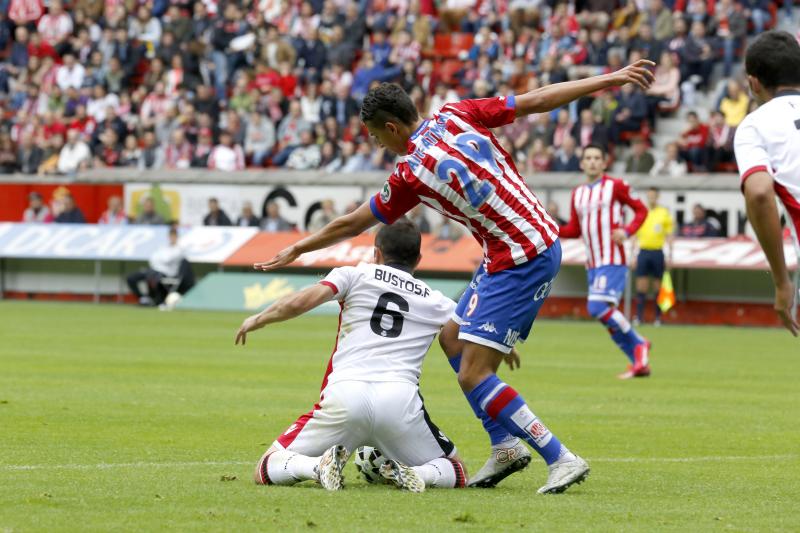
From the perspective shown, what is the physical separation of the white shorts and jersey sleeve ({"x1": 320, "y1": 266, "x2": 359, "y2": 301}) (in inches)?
19.5

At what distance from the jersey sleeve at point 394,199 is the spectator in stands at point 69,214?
26.5 m

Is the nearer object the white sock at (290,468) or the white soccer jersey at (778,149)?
the white soccer jersey at (778,149)

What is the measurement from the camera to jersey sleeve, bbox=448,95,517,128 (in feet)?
25.7

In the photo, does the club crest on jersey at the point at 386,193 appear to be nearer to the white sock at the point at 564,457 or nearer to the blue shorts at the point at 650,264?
the white sock at the point at 564,457

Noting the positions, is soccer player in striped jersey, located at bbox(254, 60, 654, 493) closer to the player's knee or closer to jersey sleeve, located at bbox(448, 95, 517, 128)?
jersey sleeve, located at bbox(448, 95, 517, 128)

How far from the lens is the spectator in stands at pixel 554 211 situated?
28.5m

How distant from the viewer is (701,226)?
2789 cm

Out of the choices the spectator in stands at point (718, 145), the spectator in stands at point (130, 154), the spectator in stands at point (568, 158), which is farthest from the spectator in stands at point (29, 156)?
the spectator in stands at point (718, 145)

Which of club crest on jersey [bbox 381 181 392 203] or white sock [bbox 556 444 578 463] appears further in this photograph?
club crest on jersey [bbox 381 181 392 203]

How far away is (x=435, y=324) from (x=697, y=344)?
14516 millimetres

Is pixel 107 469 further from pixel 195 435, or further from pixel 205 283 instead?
pixel 205 283

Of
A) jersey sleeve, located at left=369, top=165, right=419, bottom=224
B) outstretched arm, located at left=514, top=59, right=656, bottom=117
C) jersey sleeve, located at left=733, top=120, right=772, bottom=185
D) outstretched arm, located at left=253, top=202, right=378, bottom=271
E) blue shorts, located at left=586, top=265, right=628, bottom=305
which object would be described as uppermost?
outstretched arm, located at left=514, top=59, right=656, bottom=117

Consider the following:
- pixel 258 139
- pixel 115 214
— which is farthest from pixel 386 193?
pixel 258 139

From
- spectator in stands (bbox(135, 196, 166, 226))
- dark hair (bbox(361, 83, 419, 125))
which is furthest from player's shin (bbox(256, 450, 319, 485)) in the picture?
spectator in stands (bbox(135, 196, 166, 226))
